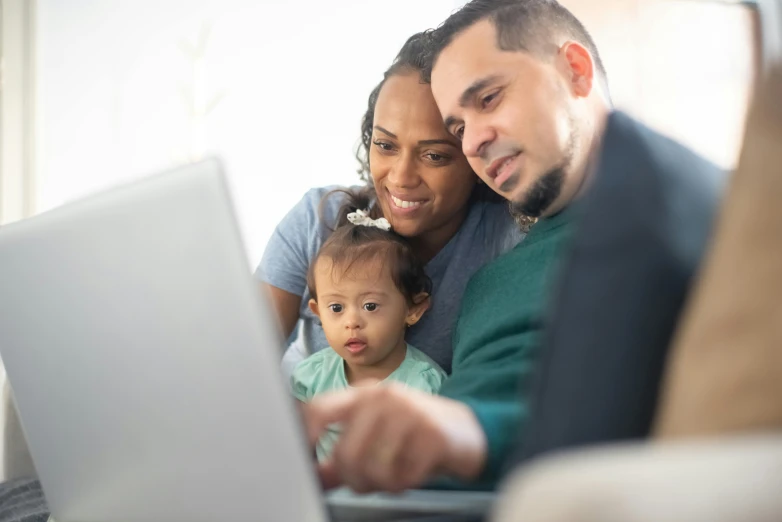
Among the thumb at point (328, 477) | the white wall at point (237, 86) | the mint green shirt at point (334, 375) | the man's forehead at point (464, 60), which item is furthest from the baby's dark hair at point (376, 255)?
the white wall at point (237, 86)

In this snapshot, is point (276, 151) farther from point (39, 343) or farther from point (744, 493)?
point (744, 493)

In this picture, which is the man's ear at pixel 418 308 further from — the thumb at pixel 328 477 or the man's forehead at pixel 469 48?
the thumb at pixel 328 477

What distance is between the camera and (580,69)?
140cm

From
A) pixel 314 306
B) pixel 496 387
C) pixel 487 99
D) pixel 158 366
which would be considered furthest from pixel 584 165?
pixel 158 366

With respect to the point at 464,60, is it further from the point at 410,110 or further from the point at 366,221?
the point at 366,221

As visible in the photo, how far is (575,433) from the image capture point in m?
0.55

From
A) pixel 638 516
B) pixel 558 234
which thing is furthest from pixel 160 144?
pixel 638 516

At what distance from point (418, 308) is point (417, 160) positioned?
0.33 meters

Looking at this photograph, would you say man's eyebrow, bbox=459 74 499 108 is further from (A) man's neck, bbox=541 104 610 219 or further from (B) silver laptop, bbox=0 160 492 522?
(B) silver laptop, bbox=0 160 492 522

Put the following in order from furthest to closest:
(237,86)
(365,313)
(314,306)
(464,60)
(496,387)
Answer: (237,86), (314,306), (365,313), (464,60), (496,387)

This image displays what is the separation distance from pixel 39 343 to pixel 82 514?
20 cm

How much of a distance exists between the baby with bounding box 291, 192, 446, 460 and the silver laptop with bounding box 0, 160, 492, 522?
0.79 meters

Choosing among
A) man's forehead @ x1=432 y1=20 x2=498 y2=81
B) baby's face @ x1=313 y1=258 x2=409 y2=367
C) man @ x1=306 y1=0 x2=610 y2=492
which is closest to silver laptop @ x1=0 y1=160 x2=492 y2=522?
man @ x1=306 y1=0 x2=610 y2=492

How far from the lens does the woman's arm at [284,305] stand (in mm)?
1769
